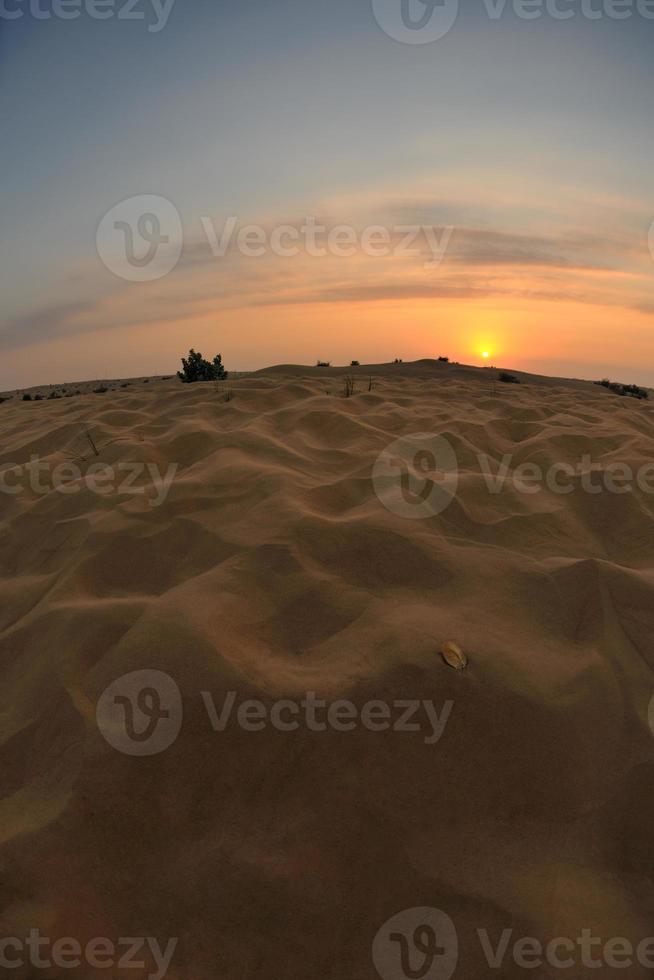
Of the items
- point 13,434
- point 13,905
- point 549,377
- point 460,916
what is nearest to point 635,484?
point 460,916

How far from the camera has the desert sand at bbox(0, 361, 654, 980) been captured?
1.16 metres

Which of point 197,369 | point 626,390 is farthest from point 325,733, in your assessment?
point 626,390

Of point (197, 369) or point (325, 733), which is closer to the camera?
point (325, 733)

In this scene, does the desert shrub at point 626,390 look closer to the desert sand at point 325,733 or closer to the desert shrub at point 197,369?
the desert shrub at point 197,369

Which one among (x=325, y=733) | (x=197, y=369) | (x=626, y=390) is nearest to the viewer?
(x=325, y=733)

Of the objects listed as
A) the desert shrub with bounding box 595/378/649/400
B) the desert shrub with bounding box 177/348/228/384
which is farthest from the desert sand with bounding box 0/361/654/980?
the desert shrub with bounding box 595/378/649/400

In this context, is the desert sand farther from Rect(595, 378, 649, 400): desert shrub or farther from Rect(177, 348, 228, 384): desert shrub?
Rect(595, 378, 649, 400): desert shrub

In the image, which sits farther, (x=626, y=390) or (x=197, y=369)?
(x=626, y=390)

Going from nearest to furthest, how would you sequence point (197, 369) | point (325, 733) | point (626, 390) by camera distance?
point (325, 733) → point (197, 369) → point (626, 390)

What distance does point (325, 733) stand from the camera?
148 centimetres

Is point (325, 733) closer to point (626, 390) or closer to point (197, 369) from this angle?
point (197, 369)

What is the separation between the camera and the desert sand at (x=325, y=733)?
116cm

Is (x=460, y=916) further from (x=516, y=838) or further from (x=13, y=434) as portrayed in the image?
(x=13, y=434)

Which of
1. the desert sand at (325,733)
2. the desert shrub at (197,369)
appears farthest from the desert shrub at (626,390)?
the desert sand at (325,733)
